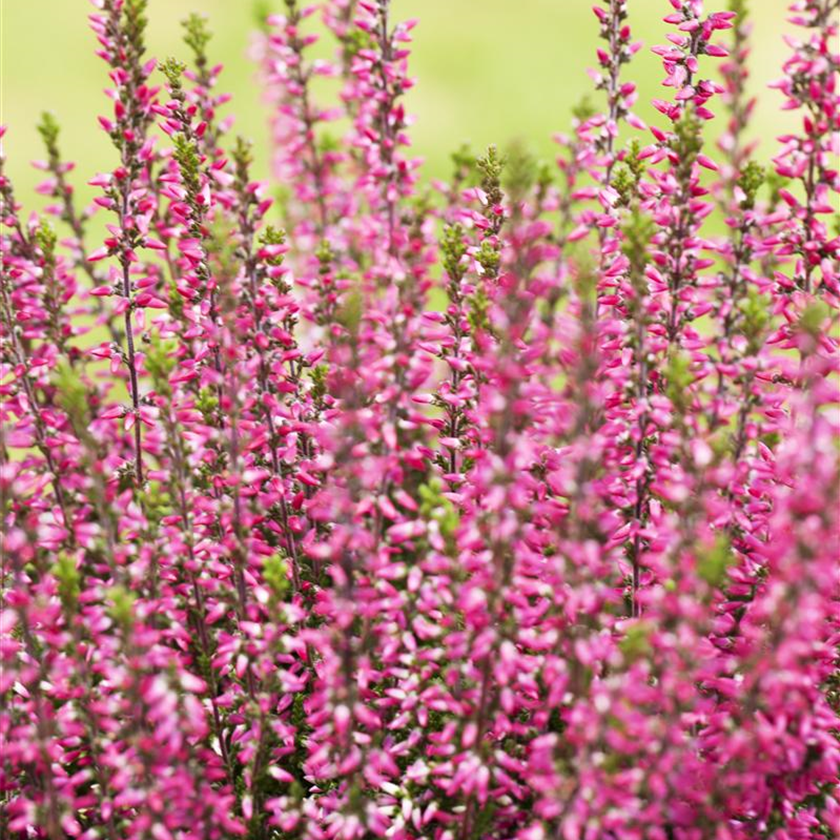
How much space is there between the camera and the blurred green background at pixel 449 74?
40.6 ft

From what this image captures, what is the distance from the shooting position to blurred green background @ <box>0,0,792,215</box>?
487 inches

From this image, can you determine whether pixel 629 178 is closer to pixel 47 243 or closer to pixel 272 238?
pixel 272 238

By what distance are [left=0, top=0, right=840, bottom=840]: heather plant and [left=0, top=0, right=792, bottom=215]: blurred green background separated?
7.73 meters

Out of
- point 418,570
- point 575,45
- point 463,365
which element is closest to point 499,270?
point 463,365

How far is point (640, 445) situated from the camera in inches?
143

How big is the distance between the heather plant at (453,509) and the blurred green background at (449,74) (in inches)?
304

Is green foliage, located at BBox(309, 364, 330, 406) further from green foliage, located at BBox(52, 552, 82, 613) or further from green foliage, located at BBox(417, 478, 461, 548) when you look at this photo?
green foliage, located at BBox(52, 552, 82, 613)

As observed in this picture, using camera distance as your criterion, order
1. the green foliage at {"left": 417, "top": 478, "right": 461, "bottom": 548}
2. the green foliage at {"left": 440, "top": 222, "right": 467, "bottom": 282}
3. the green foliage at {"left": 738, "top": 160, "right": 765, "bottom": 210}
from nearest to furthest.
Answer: the green foliage at {"left": 417, "top": 478, "right": 461, "bottom": 548} → the green foliage at {"left": 738, "top": 160, "right": 765, "bottom": 210} → the green foliage at {"left": 440, "top": 222, "right": 467, "bottom": 282}

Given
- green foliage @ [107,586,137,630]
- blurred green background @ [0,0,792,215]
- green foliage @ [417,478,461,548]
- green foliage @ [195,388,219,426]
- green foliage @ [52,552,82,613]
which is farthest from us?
blurred green background @ [0,0,792,215]

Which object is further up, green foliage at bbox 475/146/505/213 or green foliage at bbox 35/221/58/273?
green foliage at bbox 475/146/505/213

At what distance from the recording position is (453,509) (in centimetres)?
375

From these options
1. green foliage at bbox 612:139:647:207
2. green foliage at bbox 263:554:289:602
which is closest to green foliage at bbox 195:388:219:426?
green foliage at bbox 263:554:289:602

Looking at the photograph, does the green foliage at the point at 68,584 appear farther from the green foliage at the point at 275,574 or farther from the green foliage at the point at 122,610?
the green foliage at the point at 275,574

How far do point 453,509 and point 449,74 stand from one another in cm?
1113
